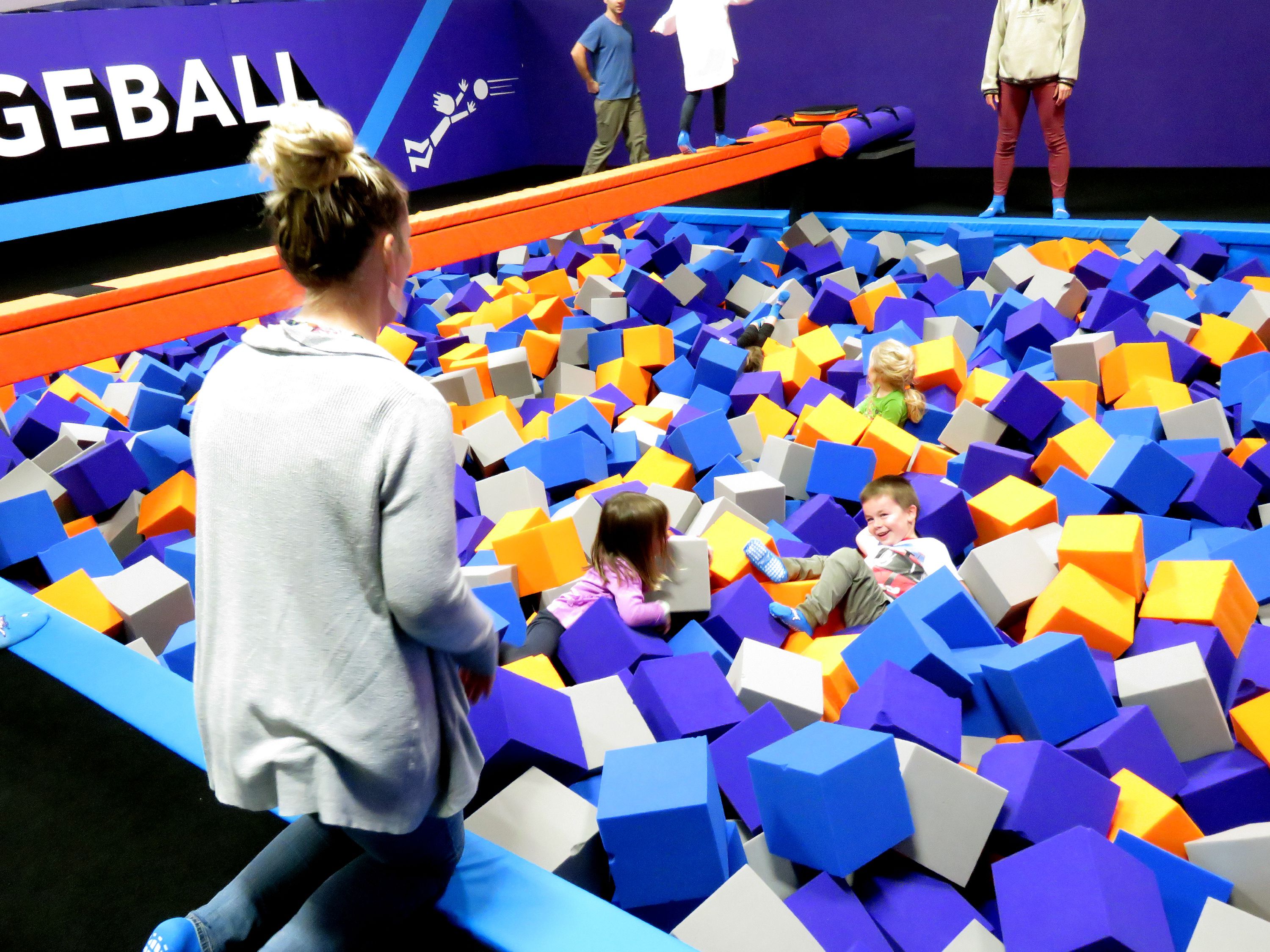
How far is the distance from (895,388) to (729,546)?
122 cm

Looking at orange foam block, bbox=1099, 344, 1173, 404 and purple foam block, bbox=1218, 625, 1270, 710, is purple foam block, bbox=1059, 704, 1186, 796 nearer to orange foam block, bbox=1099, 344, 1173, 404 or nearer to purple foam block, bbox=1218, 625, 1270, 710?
purple foam block, bbox=1218, 625, 1270, 710

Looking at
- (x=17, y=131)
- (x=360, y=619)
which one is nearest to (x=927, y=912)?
(x=360, y=619)

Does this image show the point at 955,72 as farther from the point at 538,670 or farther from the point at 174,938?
the point at 174,938

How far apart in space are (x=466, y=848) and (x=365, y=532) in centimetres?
66

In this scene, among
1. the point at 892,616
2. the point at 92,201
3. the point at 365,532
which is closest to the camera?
the point at 365,532

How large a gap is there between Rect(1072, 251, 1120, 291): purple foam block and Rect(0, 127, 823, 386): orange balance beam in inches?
70.4

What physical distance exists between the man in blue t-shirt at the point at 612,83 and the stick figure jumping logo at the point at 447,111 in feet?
8.68

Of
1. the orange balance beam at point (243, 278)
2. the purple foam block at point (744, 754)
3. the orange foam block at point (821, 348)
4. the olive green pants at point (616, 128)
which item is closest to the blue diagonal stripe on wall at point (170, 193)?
the olive green pants at point (616, 128)

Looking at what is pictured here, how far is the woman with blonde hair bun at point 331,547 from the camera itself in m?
0.93

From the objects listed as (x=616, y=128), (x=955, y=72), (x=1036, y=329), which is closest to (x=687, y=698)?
(x=1036, y=329)

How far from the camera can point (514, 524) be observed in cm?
251

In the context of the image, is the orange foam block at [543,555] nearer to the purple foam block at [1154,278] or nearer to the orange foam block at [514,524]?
the orange foam block at [514,524]

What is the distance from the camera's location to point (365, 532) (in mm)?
948

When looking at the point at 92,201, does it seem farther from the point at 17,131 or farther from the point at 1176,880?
the point at 1176,880
